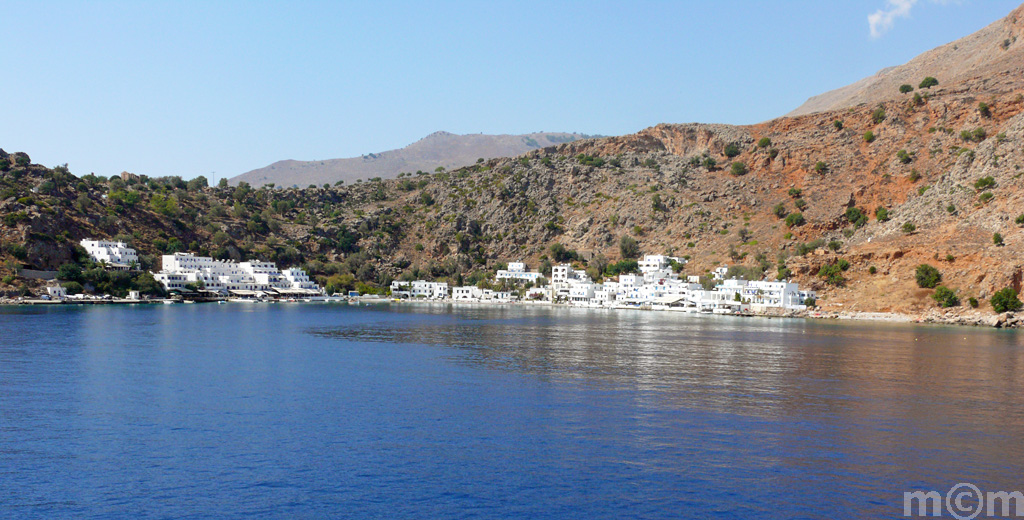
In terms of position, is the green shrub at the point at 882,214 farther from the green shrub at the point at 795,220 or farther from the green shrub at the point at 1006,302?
the green shrub at the point at 1006,302

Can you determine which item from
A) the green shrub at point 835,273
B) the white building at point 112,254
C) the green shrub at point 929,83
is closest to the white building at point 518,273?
the green shrub at point 835,273

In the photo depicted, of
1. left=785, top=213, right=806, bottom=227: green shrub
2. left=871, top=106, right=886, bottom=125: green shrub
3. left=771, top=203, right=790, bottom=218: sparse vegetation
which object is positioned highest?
left=871, top=106, right=886, bottom=125: green shrub

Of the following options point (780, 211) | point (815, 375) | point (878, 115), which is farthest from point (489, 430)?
point (878, 115)

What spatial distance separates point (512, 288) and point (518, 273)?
329 centimetres

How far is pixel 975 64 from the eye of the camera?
14362cm

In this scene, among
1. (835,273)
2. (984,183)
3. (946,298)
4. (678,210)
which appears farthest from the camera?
(678,210)

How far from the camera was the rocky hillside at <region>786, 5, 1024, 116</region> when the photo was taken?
124m

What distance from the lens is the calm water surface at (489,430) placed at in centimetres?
1892

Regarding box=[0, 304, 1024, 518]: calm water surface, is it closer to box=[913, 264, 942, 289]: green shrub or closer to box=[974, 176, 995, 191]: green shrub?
box=[913, 264, 942, 289]: green shrub

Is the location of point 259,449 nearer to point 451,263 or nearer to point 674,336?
point 674,336

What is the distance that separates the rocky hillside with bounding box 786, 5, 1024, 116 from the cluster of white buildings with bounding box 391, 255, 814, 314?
5666 cm

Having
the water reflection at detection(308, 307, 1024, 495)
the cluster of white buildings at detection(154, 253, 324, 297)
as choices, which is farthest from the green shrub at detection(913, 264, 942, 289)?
the cluster of white buildings at detection(154, 253, 324, 297)

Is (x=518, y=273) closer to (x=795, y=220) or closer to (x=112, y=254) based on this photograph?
(x=795, y=220)

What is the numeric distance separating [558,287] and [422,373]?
285ft
